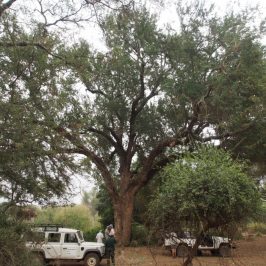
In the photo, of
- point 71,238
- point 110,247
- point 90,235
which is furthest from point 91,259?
point 90,235

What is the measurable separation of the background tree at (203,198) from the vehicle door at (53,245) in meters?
8.22

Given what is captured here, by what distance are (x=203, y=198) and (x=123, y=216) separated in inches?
737

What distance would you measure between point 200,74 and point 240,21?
12.5 feet

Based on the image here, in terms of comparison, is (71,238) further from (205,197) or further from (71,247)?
(205,197)

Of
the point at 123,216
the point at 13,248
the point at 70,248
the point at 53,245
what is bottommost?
the point at 13,248

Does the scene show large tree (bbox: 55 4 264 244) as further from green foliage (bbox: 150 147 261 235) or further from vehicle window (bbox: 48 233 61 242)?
green foliage (bbox: 150 147 261 235)

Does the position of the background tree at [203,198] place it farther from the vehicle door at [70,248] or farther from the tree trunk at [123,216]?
the tree trunk at [123,216]

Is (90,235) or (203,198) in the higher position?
(90,235)

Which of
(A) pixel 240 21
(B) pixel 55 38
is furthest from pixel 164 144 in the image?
(B) pixel 55 38

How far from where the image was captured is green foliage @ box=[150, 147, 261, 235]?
1211 cm

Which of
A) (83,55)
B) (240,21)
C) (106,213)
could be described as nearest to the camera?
(83,55)

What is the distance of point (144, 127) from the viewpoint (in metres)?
29.0

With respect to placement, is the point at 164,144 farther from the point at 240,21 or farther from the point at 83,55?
the point at 83,55

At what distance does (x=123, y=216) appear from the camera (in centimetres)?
3028
